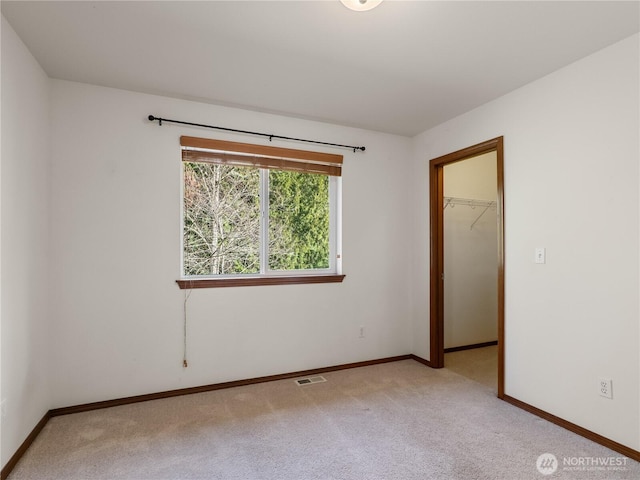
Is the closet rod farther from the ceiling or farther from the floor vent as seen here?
the floor vent

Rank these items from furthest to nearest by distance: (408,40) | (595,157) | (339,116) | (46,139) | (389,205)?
(389,205)
(339,116)
(46,139)
(595,157)
(408,40)

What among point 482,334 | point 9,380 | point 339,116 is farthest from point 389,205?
point 9,380

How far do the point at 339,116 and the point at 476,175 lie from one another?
203 cm

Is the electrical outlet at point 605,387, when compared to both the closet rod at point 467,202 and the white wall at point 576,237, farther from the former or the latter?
the closet rod at point 467,202

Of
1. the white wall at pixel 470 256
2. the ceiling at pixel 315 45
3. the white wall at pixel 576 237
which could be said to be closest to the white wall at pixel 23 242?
the ceiling at pixel 315 45

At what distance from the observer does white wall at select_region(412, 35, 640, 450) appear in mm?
2021

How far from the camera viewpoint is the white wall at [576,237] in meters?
2.02

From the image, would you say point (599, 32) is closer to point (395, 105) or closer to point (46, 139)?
point (395, 105)

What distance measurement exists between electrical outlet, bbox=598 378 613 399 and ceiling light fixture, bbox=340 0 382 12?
2532 mm

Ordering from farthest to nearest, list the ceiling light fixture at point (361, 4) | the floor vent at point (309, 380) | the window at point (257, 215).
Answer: the floor vent at point (309, 380) < the window at point (257, 215) < the ceiling light fixture at point (361, 4)

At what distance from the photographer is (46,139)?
242cm

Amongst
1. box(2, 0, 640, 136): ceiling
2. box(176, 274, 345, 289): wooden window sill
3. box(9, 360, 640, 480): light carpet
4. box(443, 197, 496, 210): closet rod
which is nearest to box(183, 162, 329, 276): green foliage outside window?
box(176, 274, 345, 289): wooden window sill

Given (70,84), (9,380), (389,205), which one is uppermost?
(70,84)
